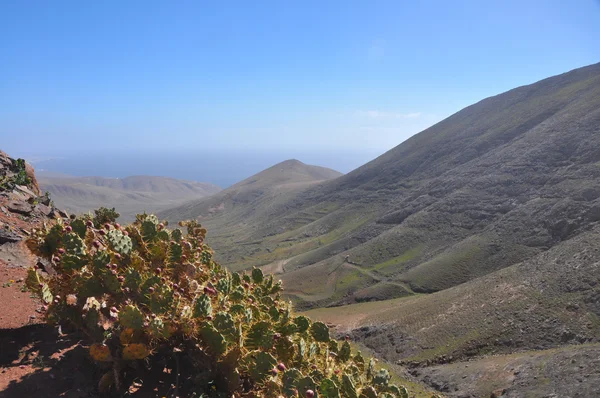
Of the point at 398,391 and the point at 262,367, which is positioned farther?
the point at 398,391

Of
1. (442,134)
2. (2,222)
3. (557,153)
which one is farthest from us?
(442,134)

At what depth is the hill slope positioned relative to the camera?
164ft

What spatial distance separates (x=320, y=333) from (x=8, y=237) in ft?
36.1

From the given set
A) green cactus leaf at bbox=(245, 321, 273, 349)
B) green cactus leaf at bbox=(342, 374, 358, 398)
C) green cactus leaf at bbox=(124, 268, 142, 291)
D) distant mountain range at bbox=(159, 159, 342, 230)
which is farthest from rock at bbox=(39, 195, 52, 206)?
distant mountain range at bbox=(159, 159, 342, 230)

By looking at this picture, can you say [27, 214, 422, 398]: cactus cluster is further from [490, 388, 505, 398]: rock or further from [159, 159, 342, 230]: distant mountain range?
[159, 159, 342, 230]: distant mountain range

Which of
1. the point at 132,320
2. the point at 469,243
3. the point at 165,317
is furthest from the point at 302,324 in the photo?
the point at 469,243

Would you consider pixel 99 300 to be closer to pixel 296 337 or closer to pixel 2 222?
pixel 296 337

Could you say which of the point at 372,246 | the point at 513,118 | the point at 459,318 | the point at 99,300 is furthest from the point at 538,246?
the point at 513,118

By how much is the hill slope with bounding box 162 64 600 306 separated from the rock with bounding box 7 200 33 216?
43.1 meters

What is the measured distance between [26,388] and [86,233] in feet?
9.15

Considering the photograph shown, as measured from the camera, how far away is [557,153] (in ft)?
212

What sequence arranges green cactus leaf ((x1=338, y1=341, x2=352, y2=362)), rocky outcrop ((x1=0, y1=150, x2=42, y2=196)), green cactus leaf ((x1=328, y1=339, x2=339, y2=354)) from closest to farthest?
green cactus leaf ((x1=338, y1=341, x2=352, y2=362)), green cactus leaf ((x1=328, y1=339, x2=339, y2=354)), rocky outcrop ((x1=0, y1=150, x2=42, y2=196))

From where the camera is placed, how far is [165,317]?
635 cm

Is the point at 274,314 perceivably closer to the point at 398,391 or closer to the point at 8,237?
the point at 398,391
